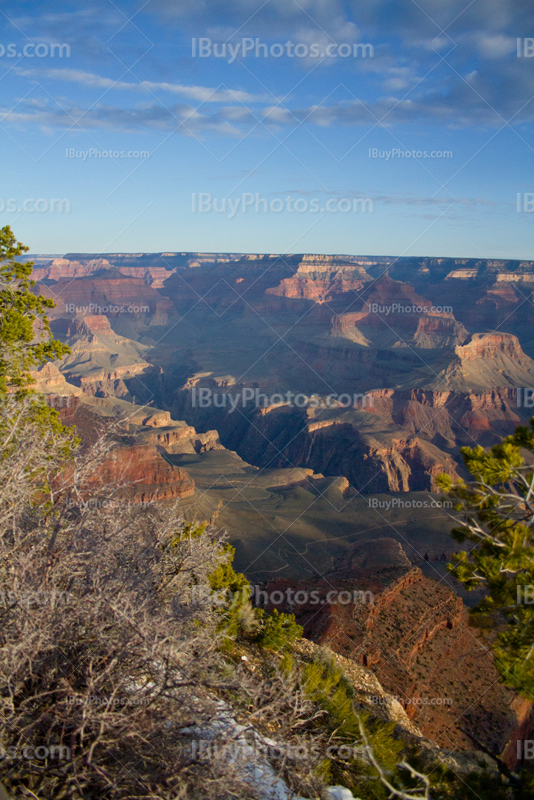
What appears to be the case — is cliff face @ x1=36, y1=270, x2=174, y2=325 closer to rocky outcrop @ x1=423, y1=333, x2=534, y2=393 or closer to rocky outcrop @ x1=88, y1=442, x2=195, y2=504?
rocky outcrop @ x1=423, y1=333, x2=534, y2=393

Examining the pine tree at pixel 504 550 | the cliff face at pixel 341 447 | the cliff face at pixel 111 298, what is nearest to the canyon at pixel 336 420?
the cliff face at pixel 341 447

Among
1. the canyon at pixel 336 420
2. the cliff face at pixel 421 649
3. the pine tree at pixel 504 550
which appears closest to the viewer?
the pine tree at pixel 504 550

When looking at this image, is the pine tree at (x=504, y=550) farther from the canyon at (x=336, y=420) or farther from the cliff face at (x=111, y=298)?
the cliff face at (x=111, y=298)

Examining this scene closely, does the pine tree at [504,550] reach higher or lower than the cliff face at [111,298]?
lower

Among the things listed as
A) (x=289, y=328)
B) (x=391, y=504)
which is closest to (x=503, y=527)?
(x=391, y=504)

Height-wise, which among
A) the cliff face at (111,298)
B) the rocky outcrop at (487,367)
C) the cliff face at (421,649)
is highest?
the cliff face at (111,298)

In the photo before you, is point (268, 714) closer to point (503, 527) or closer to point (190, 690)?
point (190, 690)

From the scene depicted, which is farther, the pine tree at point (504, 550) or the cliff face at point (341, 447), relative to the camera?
the cliff face at point (341, 447)

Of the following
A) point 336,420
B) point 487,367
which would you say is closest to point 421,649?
point 336,420

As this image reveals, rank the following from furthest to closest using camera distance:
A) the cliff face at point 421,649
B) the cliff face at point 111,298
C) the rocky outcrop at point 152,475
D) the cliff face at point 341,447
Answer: the cliff face at point 111,298, the cliff face at point 341,447, the rocky outcrop at point 152,475, the cliff face at point 421,649

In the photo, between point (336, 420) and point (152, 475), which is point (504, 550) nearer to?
point (152, 475)
